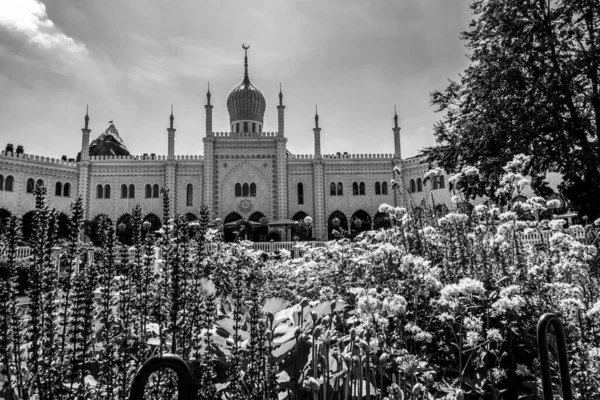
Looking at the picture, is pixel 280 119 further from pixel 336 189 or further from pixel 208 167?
pixel 336 189

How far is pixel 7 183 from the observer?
29.0 m

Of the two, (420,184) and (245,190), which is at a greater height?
(420,184)

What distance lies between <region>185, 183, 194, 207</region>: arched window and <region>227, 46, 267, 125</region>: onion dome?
7.21 metres

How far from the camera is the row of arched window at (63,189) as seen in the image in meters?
30.9

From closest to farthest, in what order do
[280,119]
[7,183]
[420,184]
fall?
1. [7,183]
2. [420,184]
3. [280,119]

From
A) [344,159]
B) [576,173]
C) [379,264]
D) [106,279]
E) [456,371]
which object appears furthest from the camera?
[344,159]

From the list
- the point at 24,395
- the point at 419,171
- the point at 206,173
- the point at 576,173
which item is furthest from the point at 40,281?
the point at 419,171

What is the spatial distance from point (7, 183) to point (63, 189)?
353cm

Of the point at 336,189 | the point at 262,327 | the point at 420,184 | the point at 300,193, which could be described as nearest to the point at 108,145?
the point at 300,193

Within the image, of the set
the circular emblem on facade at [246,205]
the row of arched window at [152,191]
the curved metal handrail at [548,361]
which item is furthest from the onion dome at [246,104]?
the curved metal handrail at [548,361]

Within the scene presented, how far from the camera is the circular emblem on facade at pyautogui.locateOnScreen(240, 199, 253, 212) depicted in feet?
104

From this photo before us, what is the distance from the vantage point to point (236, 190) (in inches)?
1257

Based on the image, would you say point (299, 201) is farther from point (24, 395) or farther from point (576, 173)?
point (24, 395)

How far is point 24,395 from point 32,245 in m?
0.72
